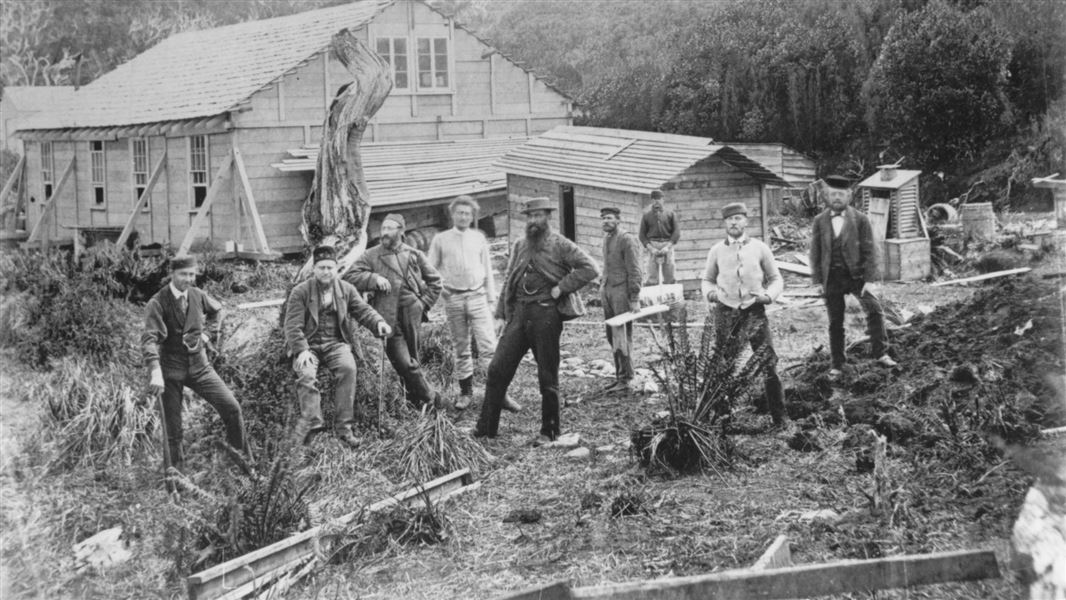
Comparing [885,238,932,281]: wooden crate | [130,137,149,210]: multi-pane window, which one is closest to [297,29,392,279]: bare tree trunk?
[885,238,932,281]: wooden crate

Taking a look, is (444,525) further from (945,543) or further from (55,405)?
(55,405)

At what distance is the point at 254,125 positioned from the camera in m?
19.6

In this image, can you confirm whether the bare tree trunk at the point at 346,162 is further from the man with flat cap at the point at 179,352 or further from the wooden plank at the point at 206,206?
the wooden plank at the point at 206,206

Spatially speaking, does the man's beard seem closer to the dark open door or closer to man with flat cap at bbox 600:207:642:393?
man with flat cap at bbox 600:207:642:393

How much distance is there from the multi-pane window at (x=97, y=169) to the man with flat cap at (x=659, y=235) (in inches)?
464

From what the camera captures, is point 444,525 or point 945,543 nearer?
point 945,543

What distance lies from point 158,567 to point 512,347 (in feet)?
10.5

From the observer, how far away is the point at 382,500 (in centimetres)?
667

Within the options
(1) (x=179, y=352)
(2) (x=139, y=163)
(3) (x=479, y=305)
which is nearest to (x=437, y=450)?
(1) (x=179, y=352)

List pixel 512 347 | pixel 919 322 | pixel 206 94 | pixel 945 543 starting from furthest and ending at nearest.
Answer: pixel 206 94 → pixel 919 322 → pixel 512 347 → pixel 945 543

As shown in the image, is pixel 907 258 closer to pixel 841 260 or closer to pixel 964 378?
pixel 841 260

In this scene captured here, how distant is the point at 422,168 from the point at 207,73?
4506mm

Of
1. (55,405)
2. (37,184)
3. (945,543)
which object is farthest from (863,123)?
(37,184)


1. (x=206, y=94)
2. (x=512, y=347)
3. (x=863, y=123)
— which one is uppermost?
(x=206, y=94)
